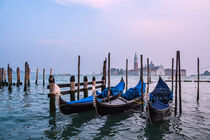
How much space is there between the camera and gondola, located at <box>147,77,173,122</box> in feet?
26.6

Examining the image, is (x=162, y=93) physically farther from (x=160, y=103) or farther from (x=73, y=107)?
(x=73, y=107)

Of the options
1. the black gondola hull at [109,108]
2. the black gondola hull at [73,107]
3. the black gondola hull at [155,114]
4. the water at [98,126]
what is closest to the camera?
the water at [98,126]

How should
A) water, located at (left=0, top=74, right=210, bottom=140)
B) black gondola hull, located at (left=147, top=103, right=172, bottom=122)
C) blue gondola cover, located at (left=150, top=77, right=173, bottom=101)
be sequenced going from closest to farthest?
water, located at (left=0, top=74, right=210, bottom=140), black gondola hull, located at (left=147, top=103, right=172, bottom=122), blue gondola cover, located at (left=150, top=77, right=173, bottom=101)

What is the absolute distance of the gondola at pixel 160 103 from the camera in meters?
8.12

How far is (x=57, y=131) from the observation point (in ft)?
23.7

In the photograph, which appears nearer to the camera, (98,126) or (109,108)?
Result: (98,126)

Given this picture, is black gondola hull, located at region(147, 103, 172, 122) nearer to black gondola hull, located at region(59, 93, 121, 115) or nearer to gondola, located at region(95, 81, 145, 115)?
gondola, located at region(95, 81, 145, 115)

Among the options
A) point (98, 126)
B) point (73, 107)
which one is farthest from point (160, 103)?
point (73, 107)

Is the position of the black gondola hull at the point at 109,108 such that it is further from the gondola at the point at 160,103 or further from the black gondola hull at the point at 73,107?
the gondola at the point at 160,103

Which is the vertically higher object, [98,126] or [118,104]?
[118,104]

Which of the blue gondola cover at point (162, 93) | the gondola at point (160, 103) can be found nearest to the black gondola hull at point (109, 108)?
the gondola at point (160, 103)

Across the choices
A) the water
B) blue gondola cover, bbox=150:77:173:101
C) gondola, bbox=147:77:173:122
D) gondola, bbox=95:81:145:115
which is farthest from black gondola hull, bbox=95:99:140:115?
blue gondola cover, bbox=150:77:173:101

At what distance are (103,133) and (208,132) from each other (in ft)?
13.8

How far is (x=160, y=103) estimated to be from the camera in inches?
385
